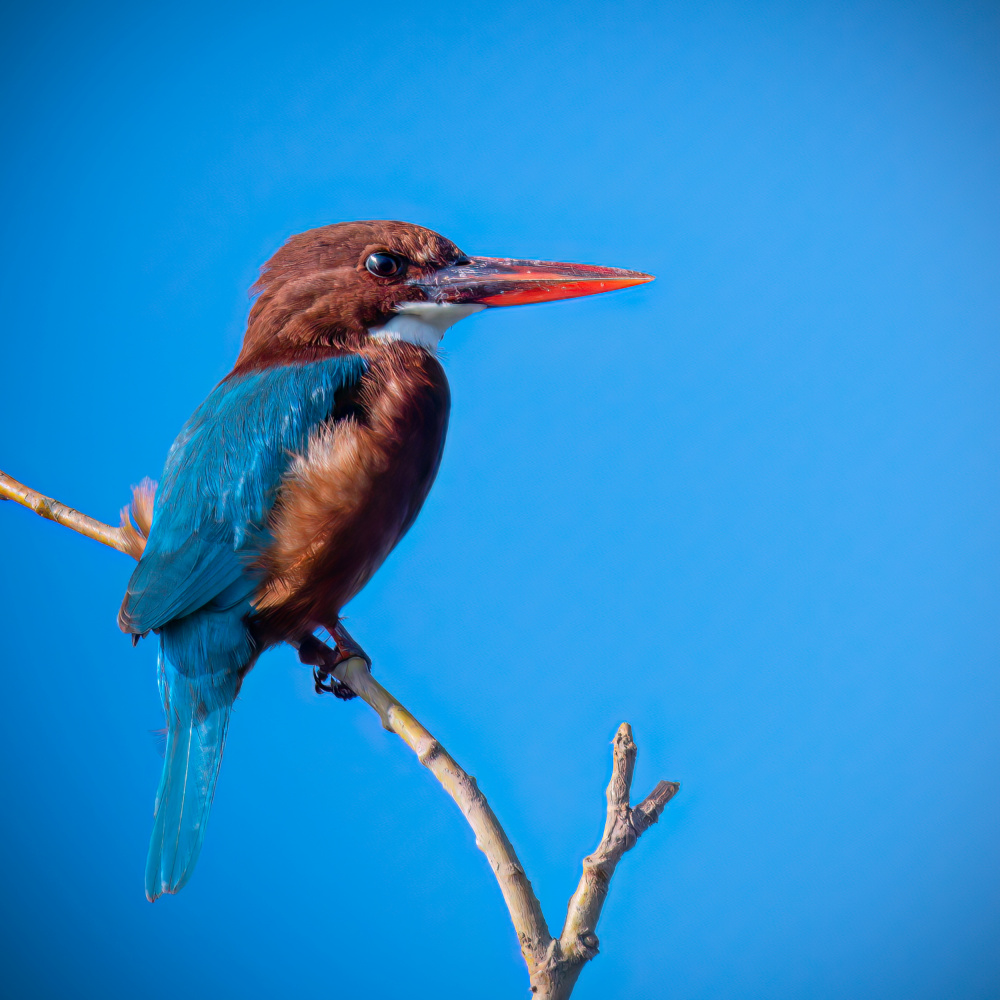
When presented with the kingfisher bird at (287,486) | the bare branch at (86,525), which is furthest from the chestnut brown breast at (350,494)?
the bare branch at (86,525)

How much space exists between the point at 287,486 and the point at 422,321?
253mm

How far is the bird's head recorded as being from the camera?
95cm

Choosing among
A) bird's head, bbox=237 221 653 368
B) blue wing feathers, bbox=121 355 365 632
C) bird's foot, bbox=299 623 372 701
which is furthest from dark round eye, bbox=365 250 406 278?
bird's foot, bbox=299 623 372 701

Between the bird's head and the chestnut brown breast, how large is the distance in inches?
2.2

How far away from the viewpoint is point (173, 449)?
3.16ft

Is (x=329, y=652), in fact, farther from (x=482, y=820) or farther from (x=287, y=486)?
(x=482, y=820)

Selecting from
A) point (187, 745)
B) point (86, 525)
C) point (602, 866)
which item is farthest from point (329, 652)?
point (602, 866)

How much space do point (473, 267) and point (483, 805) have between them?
1.89 feet

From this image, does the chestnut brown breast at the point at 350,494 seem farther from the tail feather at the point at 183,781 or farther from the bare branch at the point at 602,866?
the bare branch at the point at 602,866

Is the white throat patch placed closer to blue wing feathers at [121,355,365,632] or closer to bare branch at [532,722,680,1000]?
blue wing feathers at [121,355,365,632]

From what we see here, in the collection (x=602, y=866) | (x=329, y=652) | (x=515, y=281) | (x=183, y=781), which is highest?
(x=515, y=281)

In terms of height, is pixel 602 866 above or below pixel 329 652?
below

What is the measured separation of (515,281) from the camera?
100 cm

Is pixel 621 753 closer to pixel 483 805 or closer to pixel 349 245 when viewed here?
pixel 483 805
